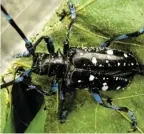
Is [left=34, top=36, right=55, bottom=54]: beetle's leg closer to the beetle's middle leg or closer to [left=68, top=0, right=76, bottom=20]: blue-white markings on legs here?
the beetle's middle leg

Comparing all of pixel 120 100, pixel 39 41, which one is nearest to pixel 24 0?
pixel 39 41

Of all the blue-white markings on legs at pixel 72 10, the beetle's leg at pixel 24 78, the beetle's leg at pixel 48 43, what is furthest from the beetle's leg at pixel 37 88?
the blue-white markings on legs at pixel 72 10

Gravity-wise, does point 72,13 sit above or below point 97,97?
above

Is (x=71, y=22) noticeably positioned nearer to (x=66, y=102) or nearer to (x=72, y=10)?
(x=72, y=10)

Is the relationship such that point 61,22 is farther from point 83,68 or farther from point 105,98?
point 105,98

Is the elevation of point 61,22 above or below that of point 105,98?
above

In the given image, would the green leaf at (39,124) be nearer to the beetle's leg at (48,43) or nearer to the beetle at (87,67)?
the beetle at (87,67)

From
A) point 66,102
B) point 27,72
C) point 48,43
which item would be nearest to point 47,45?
point 48,43

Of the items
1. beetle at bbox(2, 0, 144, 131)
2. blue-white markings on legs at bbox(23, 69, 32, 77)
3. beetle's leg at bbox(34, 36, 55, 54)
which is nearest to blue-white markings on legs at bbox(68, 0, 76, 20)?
beetle at bbox(2, 0, 144, 131)
